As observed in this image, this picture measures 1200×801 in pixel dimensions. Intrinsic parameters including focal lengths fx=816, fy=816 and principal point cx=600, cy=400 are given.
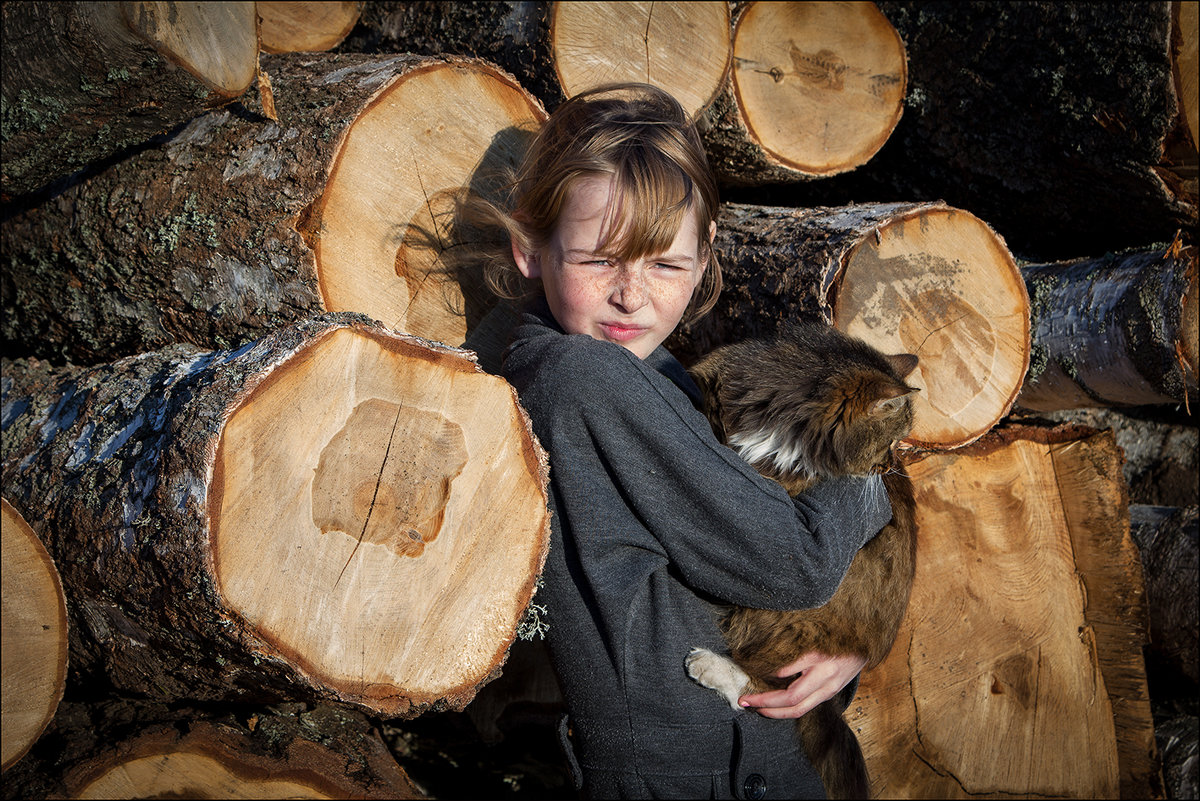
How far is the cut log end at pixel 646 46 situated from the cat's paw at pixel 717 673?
166 cm

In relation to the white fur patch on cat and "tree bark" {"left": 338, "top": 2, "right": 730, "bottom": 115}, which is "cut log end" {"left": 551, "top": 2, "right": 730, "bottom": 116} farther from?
the white fur patch on cat

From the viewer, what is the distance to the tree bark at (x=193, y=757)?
175 centimetres

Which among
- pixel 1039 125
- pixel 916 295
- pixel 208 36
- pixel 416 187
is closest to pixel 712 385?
pixel 916 295

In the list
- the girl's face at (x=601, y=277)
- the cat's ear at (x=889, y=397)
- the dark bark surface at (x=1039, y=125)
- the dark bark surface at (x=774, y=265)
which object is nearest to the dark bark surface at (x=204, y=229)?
the girl's face at (x=601, y=277)

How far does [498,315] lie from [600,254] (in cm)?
50

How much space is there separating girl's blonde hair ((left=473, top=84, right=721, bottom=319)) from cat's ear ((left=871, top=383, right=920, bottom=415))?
58 centimetres

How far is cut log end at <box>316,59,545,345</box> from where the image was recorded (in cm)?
202

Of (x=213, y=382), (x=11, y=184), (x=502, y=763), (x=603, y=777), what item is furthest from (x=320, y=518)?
(x=502, y=763)

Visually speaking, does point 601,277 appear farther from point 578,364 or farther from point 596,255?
point 578,364

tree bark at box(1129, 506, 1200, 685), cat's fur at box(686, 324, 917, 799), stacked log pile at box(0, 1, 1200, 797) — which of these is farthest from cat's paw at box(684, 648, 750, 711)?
tree bark at box(1129, 506, 1200, 685)

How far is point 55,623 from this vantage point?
160 centimetres

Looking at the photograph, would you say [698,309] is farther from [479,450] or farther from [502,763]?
[502,763]

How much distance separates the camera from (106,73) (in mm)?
1777

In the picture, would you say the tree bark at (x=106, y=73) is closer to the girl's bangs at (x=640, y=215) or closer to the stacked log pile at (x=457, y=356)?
the stacked log pile at (x=457, y=356)
